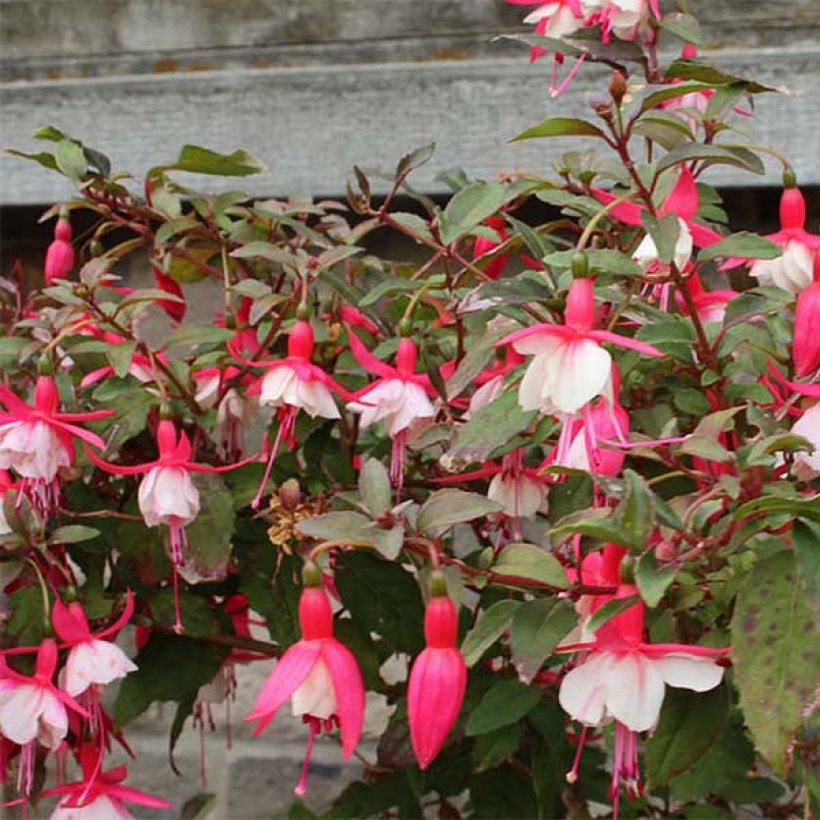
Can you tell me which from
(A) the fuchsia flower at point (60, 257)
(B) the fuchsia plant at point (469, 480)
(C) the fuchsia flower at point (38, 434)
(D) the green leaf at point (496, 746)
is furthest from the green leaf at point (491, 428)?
(A) the fuchsia flower at point (60, 257)

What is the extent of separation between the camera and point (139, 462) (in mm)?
1020

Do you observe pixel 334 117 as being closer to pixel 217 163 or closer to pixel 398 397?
pixel 217 163

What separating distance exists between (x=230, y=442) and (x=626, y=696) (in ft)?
1.55

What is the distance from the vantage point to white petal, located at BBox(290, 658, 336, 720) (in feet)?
2.14

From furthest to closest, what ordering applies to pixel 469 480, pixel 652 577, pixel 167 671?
pixel 167 671
pixel 469 480
pixel 652 577

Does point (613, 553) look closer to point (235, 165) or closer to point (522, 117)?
point (235, 165)

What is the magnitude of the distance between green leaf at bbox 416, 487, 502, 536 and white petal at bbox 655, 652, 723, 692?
0.11 meters

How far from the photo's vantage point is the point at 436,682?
64 centimetres

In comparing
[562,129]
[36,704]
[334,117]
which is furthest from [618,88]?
[334,117]

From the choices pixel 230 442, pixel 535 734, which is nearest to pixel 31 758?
pixel 230 442

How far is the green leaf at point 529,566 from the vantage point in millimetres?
683

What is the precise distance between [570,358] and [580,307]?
3 cm

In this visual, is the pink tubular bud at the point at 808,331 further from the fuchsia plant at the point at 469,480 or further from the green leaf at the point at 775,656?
the green leaf at the point at 775,656

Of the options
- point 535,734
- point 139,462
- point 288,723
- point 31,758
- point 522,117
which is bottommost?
point 288,723
